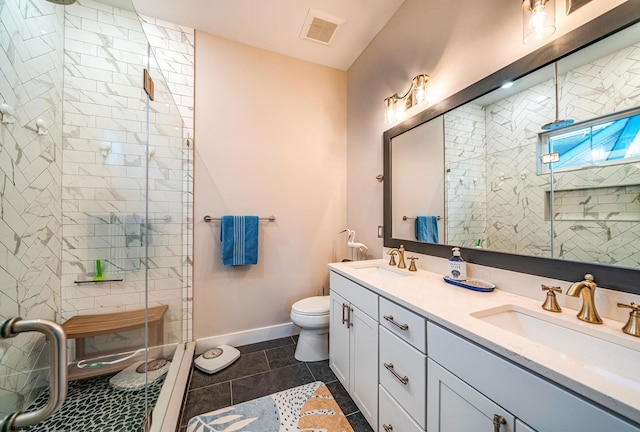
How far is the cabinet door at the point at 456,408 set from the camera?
0.65m

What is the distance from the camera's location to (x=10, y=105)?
1063 millimetres

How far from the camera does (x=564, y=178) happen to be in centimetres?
90

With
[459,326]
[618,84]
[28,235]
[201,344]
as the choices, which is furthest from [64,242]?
[618,84]

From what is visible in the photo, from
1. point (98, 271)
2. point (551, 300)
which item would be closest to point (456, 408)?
point (551, 300)

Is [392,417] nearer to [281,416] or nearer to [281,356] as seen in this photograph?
[281,416]

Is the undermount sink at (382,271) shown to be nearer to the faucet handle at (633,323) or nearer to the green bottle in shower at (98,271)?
the faucet handle at (633,323)

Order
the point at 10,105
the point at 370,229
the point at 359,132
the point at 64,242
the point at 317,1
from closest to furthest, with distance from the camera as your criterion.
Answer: the point at 10,105 < the point at 64,242 < the point at 317,1 < the point at 370,229 < the point at 359,132

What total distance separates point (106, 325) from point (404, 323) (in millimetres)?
1776

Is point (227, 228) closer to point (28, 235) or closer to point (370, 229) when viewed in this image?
point (28, 235)

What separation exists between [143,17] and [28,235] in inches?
71.6

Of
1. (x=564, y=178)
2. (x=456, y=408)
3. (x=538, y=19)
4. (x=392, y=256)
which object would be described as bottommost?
(x=456, y=408)

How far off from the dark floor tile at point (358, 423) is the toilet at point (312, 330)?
0.58 m

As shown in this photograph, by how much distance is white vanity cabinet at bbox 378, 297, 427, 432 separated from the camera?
0.89 metres

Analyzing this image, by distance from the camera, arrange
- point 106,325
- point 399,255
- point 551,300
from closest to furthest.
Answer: point 551,300
point 106,325
point 399,255
